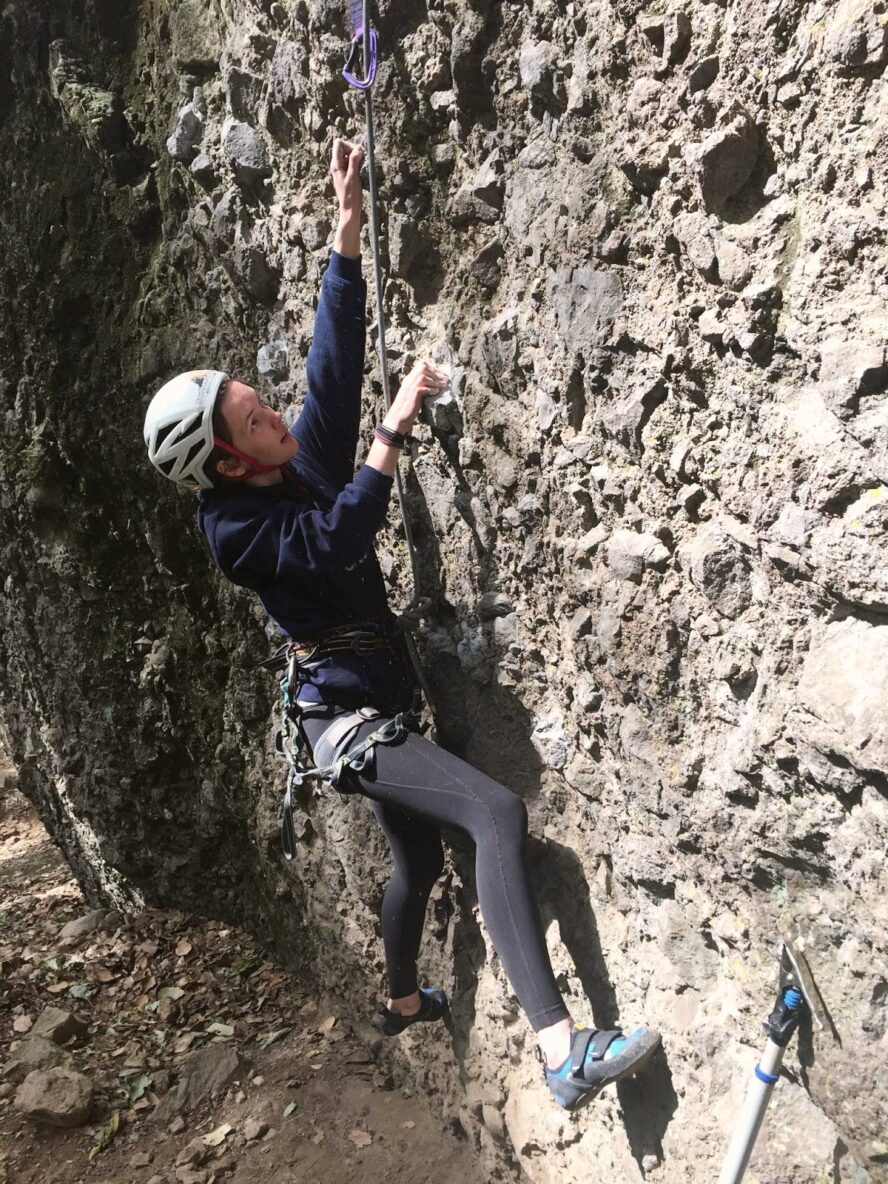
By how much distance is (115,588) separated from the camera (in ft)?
A: 15.7

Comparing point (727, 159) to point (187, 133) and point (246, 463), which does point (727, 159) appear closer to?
point (246, 463)

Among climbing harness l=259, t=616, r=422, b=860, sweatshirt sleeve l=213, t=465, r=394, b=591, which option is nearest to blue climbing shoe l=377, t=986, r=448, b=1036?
climbing harness l=259, t=616, r=422, b=860

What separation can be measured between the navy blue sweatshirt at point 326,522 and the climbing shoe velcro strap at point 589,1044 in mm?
1051

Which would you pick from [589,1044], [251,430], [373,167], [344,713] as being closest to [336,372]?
[251,430]

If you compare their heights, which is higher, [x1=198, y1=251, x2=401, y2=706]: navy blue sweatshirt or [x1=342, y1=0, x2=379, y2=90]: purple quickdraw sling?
[x1=342, y1=0, x2=379, y2=90]: purple quickdraw sling

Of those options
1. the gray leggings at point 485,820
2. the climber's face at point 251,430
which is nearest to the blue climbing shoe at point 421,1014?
the gray leggings at point 485,820

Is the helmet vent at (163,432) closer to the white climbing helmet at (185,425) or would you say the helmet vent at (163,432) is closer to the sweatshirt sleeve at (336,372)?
the white climbing helmet at (185,425)

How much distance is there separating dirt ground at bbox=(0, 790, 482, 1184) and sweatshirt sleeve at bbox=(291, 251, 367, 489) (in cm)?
229

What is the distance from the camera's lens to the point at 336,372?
283 cm

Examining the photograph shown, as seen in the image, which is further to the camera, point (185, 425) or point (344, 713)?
point (344, 713)

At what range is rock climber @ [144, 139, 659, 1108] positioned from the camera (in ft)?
8.33

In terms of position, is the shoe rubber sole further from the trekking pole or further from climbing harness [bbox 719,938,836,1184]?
the trekking pole

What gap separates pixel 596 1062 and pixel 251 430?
1.87m

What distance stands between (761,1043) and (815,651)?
990 millimetres
